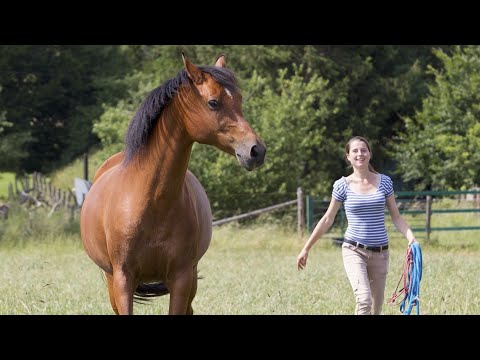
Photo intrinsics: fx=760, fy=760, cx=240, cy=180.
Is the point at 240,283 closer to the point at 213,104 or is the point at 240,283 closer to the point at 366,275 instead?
the point at 366,275

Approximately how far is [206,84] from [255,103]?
21944mm

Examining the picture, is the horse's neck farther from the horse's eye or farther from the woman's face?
the woman's face

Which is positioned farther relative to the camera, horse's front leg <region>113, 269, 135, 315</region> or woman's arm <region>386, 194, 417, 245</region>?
woman's arm <region>386, 194, 417, 245</region>

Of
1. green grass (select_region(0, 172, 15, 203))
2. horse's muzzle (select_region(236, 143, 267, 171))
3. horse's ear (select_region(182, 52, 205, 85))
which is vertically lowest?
horse's muzzle (select_region(236, 143, 267, 171))

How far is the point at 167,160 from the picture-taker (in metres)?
5.20

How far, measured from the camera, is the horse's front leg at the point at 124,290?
513cm

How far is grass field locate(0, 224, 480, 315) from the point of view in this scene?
317 inches

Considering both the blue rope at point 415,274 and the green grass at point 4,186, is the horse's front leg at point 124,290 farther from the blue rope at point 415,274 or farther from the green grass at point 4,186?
the green grass at point 4,186

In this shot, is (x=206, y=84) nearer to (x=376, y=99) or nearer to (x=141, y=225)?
(x=141, y=225)

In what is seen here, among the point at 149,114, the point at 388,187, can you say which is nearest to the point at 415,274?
the point at 388,187

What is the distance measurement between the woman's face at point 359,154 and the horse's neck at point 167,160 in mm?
1346

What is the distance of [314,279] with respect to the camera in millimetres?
10930

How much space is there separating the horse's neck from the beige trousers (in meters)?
1.48

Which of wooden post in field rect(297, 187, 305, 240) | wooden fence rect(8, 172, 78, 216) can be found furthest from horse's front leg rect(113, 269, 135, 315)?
wooden fence rect(8, 172, 78, 216)
